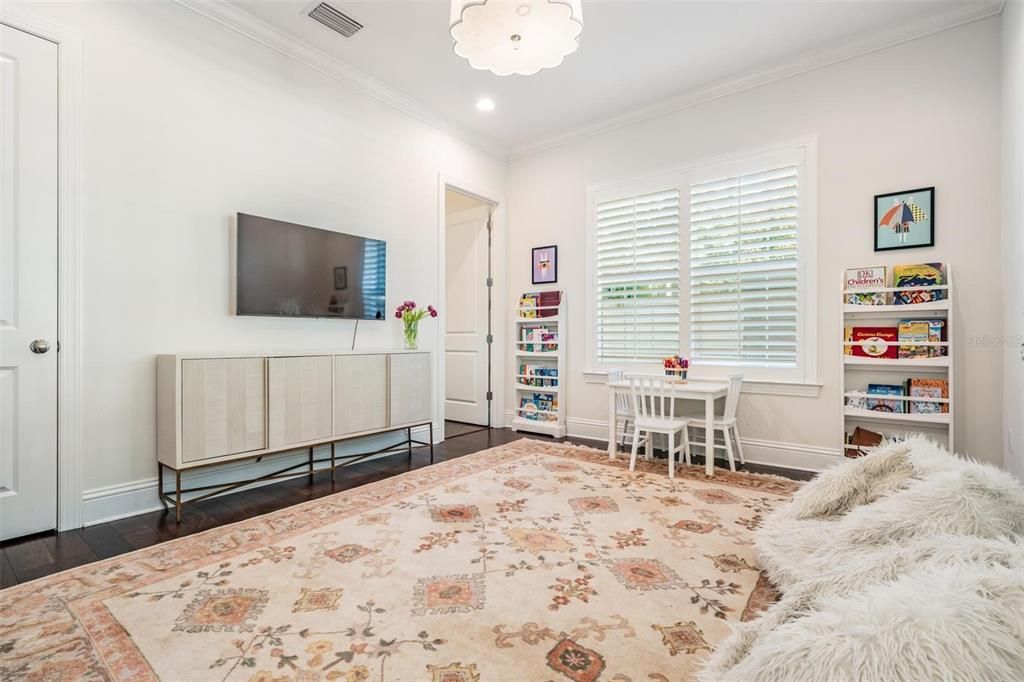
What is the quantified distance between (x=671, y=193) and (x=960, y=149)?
187 centimetres

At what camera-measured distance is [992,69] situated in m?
3.06

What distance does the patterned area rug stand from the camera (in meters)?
1.46

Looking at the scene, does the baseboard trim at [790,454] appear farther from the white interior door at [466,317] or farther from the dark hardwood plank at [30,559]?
the dark hardwood plank at [30,559]

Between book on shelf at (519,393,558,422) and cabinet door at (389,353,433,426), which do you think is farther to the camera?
book on shelf at (519,393,558,422)

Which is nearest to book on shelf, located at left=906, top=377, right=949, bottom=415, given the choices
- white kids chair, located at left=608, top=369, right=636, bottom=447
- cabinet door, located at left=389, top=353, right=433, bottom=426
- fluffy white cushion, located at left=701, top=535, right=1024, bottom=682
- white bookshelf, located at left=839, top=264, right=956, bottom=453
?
white bookshelf, located at left=839, top=264, right=956, bottom=453

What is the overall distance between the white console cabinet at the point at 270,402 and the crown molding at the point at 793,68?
9.15 ft

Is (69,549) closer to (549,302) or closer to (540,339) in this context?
(540,339)

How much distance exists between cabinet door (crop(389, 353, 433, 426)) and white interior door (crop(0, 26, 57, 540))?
1902mm

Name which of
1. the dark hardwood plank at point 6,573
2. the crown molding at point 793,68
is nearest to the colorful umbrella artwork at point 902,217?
the crown molding at point 793,68

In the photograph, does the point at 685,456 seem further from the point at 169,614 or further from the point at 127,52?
the point at 127,52

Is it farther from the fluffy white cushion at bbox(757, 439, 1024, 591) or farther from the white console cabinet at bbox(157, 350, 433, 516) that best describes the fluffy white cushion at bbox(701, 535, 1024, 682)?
the white console cabinet at bbox(157, 350, 433, 516)

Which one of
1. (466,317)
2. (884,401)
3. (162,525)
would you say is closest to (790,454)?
(884,401)

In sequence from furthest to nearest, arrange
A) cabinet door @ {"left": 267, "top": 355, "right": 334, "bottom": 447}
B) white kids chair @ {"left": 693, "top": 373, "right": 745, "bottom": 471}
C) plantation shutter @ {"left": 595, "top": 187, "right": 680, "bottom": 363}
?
plantation shutter @ {"left": 595, "top": 187, "right": 680, "bottom": 363} < white kids chair @ {"left": 693, "top": 373, "right": 745, "bottom": 471} < cabinet door @ {"left": 267, "top": 355, "right": 334, "bottom": 447}

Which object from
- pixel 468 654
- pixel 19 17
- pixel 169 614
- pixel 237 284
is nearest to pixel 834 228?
pixel 468 654
